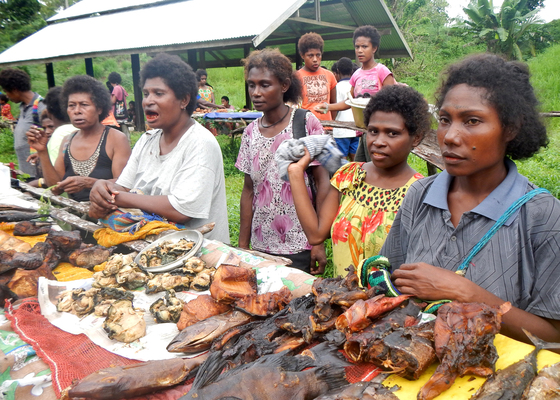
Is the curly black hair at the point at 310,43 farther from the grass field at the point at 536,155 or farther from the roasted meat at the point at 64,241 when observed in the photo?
the roasted meat at the point at 64,241

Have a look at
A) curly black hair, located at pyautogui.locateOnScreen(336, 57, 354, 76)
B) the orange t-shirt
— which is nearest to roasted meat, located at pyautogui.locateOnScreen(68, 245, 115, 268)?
the orange t-shirt

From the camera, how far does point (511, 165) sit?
1.51m

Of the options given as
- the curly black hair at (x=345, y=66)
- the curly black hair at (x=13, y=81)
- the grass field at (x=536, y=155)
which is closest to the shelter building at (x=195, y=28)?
the curly black hair at (x=345, y=66)

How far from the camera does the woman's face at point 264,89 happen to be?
9.87 feet

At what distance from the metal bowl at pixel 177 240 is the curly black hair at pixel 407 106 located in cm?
117

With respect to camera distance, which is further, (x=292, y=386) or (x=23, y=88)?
(x=23, y=88)

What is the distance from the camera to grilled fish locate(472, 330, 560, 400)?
0.97 metres

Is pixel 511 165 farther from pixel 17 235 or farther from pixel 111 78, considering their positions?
pixel 111 78

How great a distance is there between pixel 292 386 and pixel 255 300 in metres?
0.52

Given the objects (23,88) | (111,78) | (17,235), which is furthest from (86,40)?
(17,235)

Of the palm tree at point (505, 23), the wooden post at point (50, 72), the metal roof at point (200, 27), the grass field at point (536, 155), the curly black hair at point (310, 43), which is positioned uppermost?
the palm tree at point (505, 23)

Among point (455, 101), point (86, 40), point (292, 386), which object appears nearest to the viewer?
point (292, 386)

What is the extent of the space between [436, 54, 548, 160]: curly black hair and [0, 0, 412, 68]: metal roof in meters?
6.43

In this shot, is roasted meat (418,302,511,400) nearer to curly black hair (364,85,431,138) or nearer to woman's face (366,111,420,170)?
woman's face (366,111,420,170)
